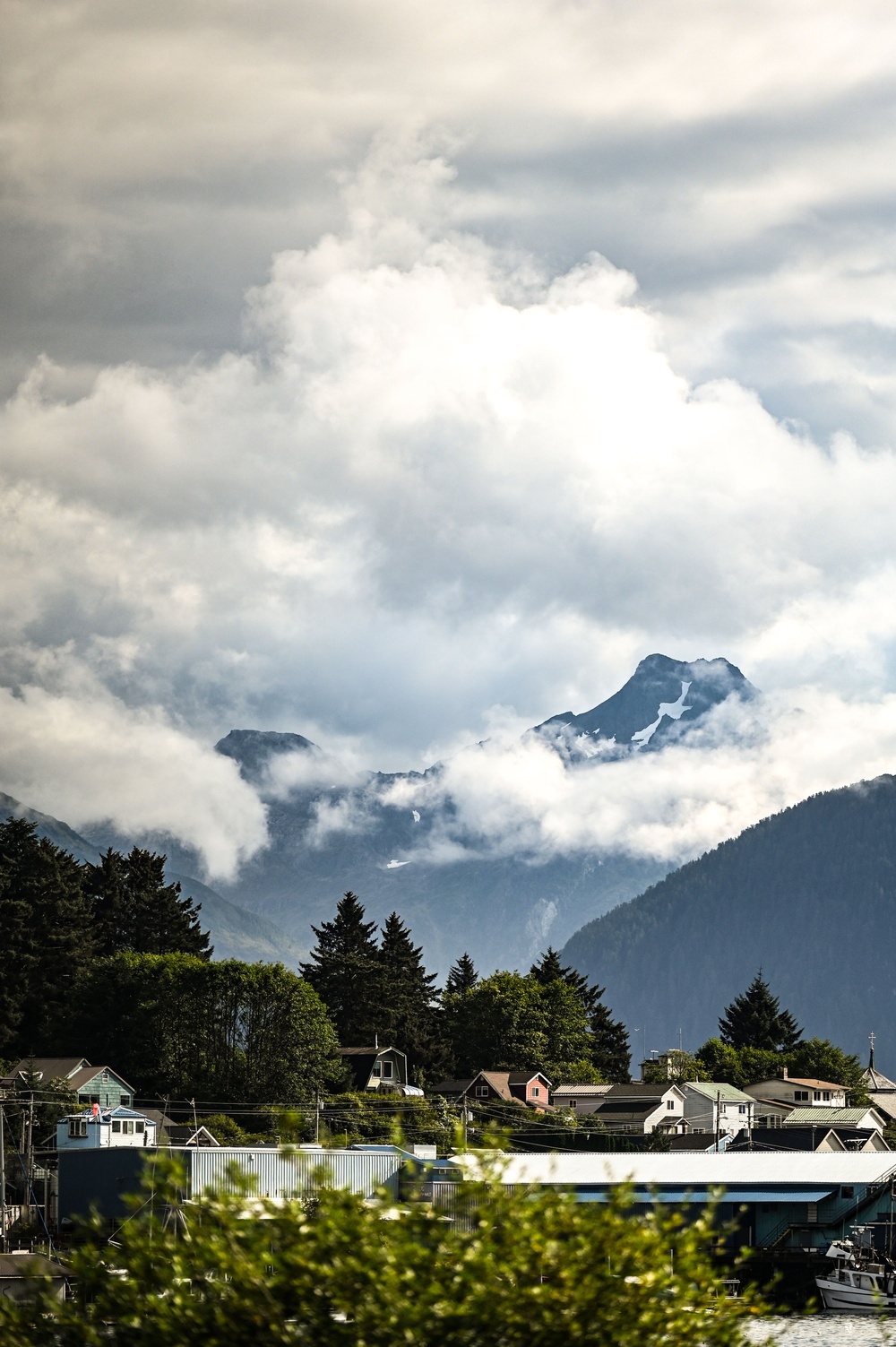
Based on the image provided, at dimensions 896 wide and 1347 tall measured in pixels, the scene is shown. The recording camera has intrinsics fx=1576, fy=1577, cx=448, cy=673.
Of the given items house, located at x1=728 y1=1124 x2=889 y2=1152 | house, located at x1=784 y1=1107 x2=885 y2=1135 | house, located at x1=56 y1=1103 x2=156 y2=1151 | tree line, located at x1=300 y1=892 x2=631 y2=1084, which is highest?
tree line, located at x1=300 y1=892 x2=631 y2=1084

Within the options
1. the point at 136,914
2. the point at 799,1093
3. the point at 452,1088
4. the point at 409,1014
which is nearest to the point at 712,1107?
the point at 799,1093

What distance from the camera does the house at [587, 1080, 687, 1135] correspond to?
145250 mm

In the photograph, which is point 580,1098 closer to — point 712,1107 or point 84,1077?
point 712,1107

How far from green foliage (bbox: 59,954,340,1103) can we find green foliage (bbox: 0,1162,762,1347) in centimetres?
9498

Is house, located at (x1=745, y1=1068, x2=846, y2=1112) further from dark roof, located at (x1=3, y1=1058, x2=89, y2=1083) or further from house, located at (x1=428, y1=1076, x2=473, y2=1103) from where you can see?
dark roof, located at (x1=3, y1=1058, x2=89, y2=1083)

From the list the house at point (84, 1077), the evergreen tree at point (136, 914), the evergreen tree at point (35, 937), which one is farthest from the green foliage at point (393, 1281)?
the evergreen tree at point (136, 914)

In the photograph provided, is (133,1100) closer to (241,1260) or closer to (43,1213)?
(43,1213)

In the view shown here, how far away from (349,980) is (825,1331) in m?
88.3

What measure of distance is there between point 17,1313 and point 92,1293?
54.0 inches

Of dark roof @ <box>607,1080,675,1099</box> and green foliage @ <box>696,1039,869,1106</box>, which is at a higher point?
green foliage @ <box>696,1039,869,1106</box>

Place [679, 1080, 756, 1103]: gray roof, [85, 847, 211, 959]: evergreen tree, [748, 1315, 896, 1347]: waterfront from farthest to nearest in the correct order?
[679, 1080, 756, 1103]: gray roof
[85, 847, 211, 959]: evergreen tree
[748, 1315, 896, 1347]: waterfront

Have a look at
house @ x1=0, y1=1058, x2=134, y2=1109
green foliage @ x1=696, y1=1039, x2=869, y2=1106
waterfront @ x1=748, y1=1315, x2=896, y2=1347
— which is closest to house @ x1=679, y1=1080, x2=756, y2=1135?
green foliage @ x1=696, y1=1039, x2=869, y2=1106

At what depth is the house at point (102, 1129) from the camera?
3551 inches

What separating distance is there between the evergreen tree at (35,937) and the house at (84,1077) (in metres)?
9.91
